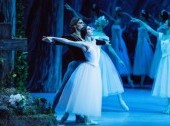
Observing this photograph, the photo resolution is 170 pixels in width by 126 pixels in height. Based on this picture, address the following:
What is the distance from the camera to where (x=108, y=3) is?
54.5ft

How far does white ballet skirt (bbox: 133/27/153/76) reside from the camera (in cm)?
1546

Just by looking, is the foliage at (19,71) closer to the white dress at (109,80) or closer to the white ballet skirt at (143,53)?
the white dress at (109,80)

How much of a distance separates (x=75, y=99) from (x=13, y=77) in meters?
1.05

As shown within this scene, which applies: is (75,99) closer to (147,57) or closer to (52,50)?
(52,50)

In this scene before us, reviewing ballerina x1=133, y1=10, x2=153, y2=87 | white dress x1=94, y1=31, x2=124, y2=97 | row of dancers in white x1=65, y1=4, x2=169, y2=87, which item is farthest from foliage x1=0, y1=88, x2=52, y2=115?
ballerina x1=133, y1=10, x2=153, y2=87

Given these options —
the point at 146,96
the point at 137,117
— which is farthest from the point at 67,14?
the point at 137,117

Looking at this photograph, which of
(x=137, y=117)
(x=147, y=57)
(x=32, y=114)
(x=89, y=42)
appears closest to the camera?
(x=32, y=114)

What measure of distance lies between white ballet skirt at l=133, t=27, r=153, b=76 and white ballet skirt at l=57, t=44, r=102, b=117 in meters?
6.83

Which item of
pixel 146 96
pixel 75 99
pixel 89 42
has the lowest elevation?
pixel 146 96

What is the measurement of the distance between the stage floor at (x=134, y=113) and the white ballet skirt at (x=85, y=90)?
1.19 ft

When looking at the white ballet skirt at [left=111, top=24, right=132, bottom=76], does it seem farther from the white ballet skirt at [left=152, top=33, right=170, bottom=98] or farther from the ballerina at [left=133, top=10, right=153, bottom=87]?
the white ballet skirt at [left=152, top=33, right=170, bottom=98]

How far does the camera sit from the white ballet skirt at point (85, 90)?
853 cm

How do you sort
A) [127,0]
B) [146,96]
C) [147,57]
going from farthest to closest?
[127,0]
[147,57]
[146,96]

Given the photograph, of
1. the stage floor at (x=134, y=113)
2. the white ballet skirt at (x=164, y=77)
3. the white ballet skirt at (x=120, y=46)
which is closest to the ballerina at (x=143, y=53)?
the white ballet skirt at (x=120, y=46)
